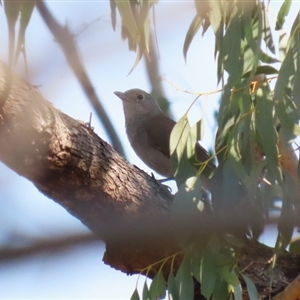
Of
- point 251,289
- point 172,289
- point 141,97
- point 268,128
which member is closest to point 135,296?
point 172,289

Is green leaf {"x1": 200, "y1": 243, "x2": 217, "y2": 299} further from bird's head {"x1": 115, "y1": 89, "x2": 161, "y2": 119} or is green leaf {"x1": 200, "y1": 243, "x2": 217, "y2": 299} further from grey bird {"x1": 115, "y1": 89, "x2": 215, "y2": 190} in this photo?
bird's head {"x1": 115, "y1": 89, "x2": 161, "y2": 119}

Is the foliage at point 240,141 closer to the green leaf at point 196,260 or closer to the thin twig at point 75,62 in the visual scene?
the green leaf at point 196,260

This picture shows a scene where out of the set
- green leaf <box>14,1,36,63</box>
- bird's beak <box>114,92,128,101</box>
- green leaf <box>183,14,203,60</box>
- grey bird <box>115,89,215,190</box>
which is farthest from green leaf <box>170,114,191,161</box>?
bird's beak <box>114,92,128,101</box>

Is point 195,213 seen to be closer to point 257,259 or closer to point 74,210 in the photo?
point 74,210

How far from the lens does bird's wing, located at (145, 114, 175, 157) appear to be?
3973 mm

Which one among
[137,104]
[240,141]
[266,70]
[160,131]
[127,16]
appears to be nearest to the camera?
[127,16]

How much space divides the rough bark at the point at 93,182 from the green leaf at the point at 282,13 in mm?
806

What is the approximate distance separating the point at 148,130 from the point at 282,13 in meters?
2.39

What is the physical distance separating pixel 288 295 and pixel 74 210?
0.93 metres

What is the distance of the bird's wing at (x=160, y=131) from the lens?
397 centimetres

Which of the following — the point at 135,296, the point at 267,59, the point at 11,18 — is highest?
the point at 267,59

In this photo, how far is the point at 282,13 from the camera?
196cm

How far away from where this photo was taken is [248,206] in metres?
1.84

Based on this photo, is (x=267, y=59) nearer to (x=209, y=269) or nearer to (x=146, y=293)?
(x=209, y=269)
